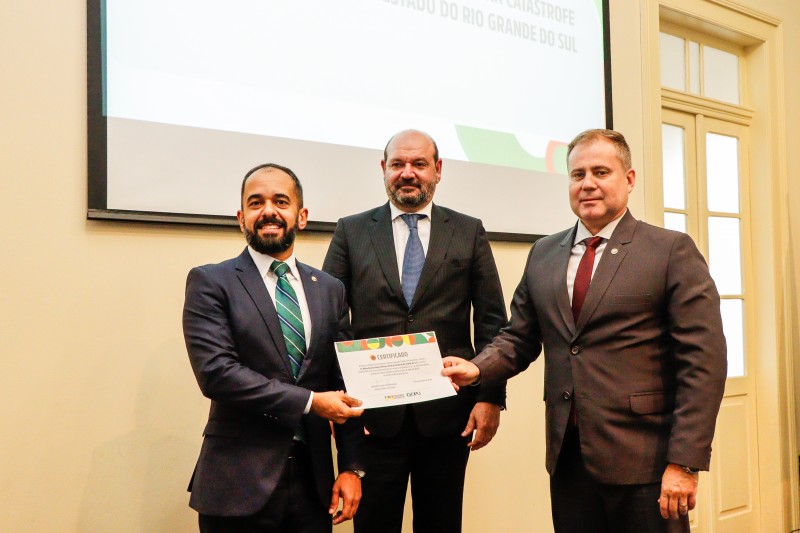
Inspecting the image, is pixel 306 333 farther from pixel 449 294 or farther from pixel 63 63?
pixel 63 63

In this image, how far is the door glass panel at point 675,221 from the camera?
3.89 metres

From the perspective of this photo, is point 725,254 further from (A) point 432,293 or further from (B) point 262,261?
(B) point 262,261

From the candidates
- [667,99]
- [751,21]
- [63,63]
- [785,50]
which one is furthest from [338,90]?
[785,50]

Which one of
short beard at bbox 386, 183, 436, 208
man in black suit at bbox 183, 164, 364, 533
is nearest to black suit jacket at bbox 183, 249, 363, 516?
man in black suit at bbox 183, 164, 364, 533

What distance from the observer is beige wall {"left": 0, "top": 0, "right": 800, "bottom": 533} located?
202 centimetres

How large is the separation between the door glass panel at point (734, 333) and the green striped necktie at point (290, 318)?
3178 millimetres

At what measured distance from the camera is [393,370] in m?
1.82

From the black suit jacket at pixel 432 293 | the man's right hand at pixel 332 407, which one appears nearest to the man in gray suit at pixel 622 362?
the black suit jacket at pixel 432 293

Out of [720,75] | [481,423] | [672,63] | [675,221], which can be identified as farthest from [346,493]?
[720,75]

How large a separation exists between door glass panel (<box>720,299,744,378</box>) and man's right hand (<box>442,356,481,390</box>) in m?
2.68

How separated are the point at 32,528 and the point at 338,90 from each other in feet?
5.83

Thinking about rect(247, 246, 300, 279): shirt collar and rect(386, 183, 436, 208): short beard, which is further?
rect(386, 183, 436, 208): short beard

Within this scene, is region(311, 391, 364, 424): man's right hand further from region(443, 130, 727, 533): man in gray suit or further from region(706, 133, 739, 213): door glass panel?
region(706, 133, 739, 213): door glass panel

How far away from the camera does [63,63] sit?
2105 mm
